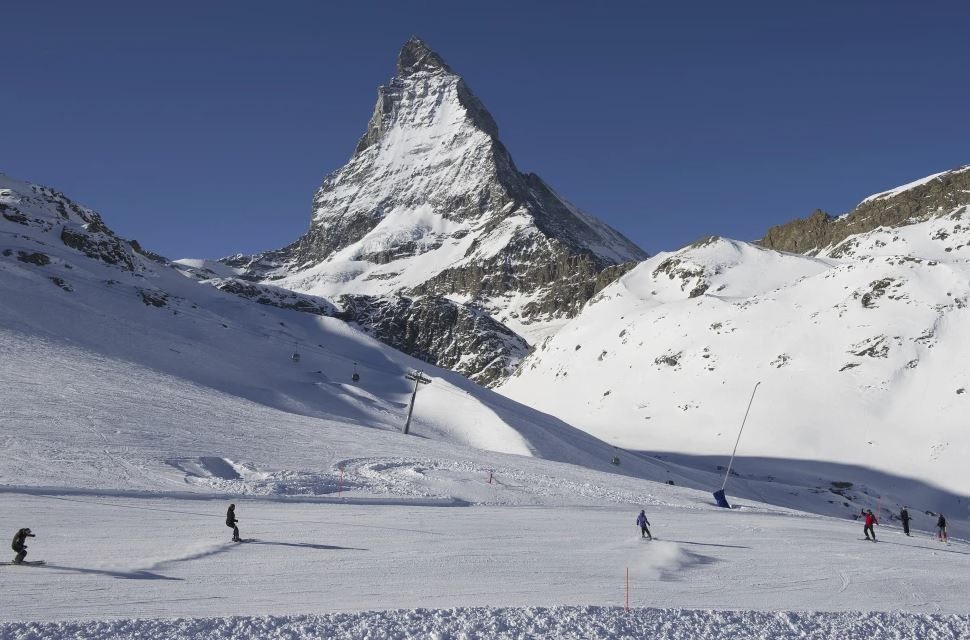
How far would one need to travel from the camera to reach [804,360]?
93.8 metres


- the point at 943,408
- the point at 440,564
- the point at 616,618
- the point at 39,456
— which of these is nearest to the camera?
the point at 616,618

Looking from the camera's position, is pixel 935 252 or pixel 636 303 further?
pixel 636 303

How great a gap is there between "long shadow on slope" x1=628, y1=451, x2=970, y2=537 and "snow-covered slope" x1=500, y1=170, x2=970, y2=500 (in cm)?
178

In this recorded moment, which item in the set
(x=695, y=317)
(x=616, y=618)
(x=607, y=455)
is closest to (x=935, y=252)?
(x=695, y=317)

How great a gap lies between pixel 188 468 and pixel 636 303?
117501mm

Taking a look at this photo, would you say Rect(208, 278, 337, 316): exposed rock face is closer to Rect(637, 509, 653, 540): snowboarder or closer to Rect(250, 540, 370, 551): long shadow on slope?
Rect(250, 540, 370, 551): long shadow on slope

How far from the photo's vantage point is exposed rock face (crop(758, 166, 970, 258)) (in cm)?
12975

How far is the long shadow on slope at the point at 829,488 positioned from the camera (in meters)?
59.2

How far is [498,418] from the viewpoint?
6056 cm

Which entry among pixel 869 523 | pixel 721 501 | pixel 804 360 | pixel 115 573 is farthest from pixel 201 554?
pixel 804 360

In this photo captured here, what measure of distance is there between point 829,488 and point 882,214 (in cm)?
9632

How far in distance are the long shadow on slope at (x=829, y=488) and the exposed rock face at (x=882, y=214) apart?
7615cm

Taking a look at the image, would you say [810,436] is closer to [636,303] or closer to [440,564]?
[636,303]

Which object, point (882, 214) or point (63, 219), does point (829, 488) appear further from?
point (63, 219)
